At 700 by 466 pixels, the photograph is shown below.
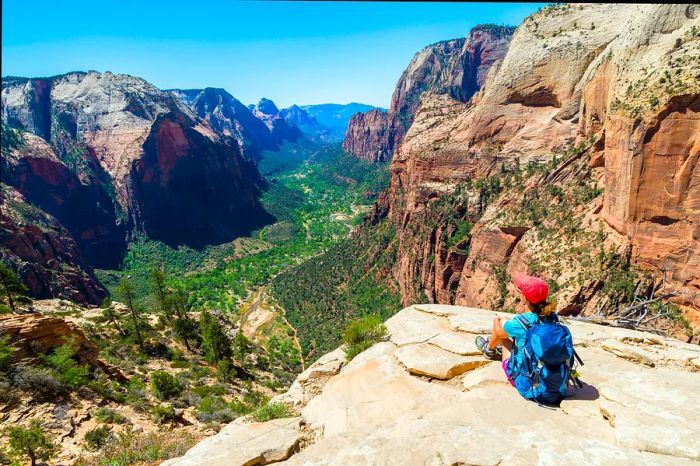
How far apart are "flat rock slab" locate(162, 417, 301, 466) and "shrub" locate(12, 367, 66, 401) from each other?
1148cm

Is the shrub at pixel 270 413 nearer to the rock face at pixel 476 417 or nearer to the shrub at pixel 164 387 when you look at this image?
the rock face at pixel 476 417

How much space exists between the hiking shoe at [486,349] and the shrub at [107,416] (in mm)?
14234

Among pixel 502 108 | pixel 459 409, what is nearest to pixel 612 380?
pixel 459 409

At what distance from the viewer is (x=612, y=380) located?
7.09 m

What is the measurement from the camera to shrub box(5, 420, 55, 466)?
1042 cm

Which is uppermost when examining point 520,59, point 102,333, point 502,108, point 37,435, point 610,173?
point 520,59

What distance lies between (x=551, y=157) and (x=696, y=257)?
20.0 metres

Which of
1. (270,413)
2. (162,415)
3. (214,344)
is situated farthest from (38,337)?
(270,413)

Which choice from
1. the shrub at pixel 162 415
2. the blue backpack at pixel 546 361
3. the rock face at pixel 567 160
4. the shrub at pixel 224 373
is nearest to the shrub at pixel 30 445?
the shrub at pixel 162 415

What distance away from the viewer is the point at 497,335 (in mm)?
7945

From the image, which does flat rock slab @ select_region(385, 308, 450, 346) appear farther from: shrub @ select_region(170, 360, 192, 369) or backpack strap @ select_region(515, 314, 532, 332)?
shrub @ select_region(170, 360, 192, 369)

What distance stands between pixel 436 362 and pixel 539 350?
9.05 ft

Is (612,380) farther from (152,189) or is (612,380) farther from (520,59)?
(152,189)

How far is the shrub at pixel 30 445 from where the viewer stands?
10.4 metres
